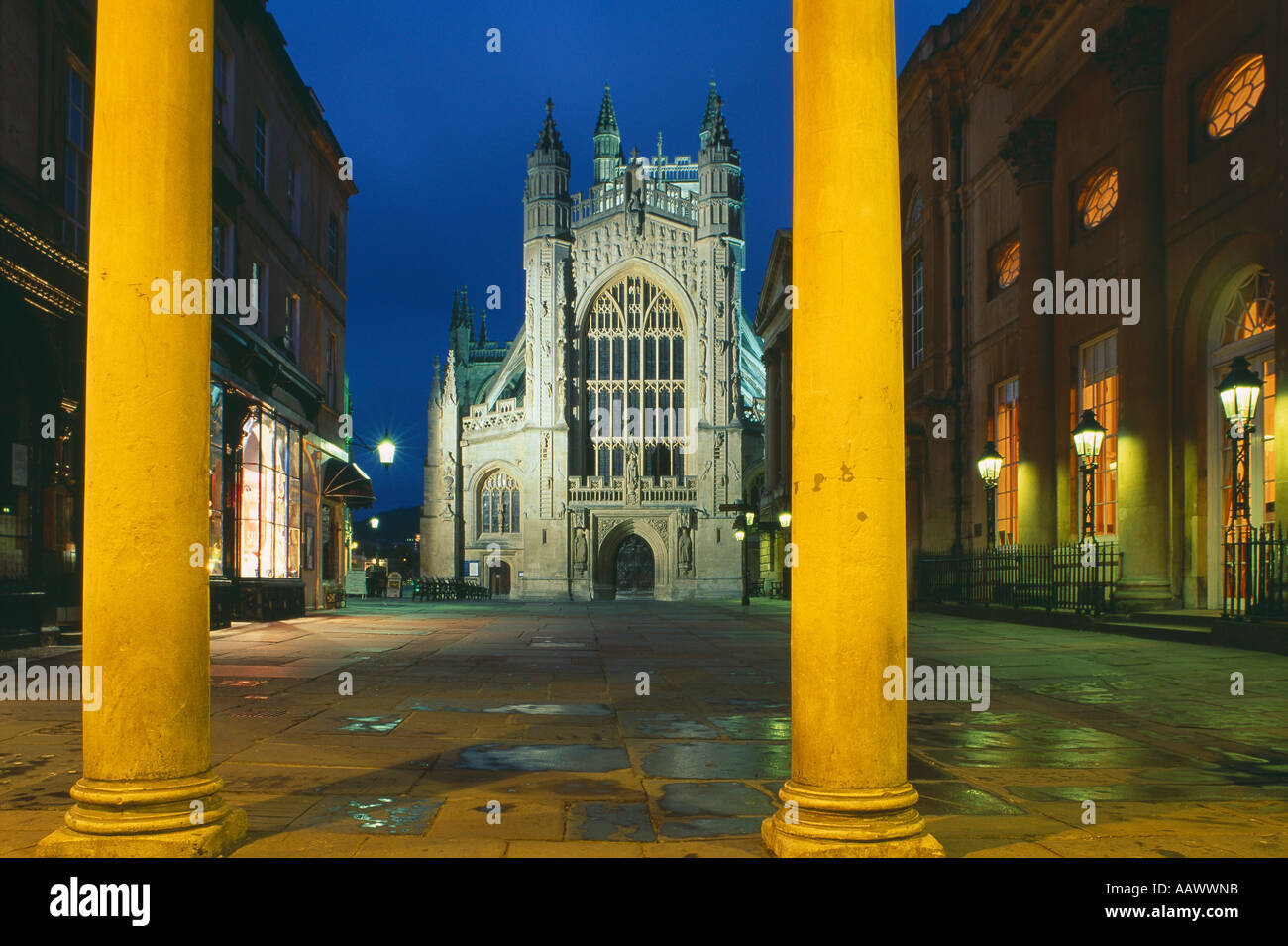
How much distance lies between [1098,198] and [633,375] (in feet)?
133

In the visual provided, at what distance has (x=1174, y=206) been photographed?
17.4 m

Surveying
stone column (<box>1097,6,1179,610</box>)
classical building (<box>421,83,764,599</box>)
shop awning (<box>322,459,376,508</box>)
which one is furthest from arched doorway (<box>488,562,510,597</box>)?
stone column (<box>1097,6,1179,610</box>)

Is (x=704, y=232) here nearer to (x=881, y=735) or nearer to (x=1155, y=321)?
(x=1155, y=321)

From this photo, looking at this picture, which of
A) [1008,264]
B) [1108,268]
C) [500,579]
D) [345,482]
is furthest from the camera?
[500,579]

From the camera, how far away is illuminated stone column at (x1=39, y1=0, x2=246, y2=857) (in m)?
4.52

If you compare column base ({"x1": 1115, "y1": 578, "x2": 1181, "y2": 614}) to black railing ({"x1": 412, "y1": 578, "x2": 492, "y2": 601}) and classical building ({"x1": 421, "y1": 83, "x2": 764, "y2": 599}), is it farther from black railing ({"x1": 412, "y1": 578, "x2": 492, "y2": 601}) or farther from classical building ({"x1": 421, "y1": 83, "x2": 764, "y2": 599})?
classical building ({"x1": 421, "y1": 83, "x2": 764, "y2": 599})

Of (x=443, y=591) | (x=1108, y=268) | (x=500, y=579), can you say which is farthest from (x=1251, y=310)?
(x=500, y=579)

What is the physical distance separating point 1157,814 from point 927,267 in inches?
1019

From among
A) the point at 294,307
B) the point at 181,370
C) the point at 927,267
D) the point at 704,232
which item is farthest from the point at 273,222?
the point at 704,232

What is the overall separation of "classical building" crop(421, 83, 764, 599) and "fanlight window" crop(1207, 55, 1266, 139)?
41.0m

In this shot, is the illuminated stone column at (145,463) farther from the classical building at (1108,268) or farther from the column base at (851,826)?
the classical building at (1108,268)

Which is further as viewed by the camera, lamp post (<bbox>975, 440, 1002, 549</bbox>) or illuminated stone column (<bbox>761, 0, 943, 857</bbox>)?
lamp post (<bbox>975, 440, 1002, 549</bbox>)

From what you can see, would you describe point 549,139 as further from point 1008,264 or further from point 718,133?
point 1008,264

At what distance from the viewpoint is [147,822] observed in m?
4.43
